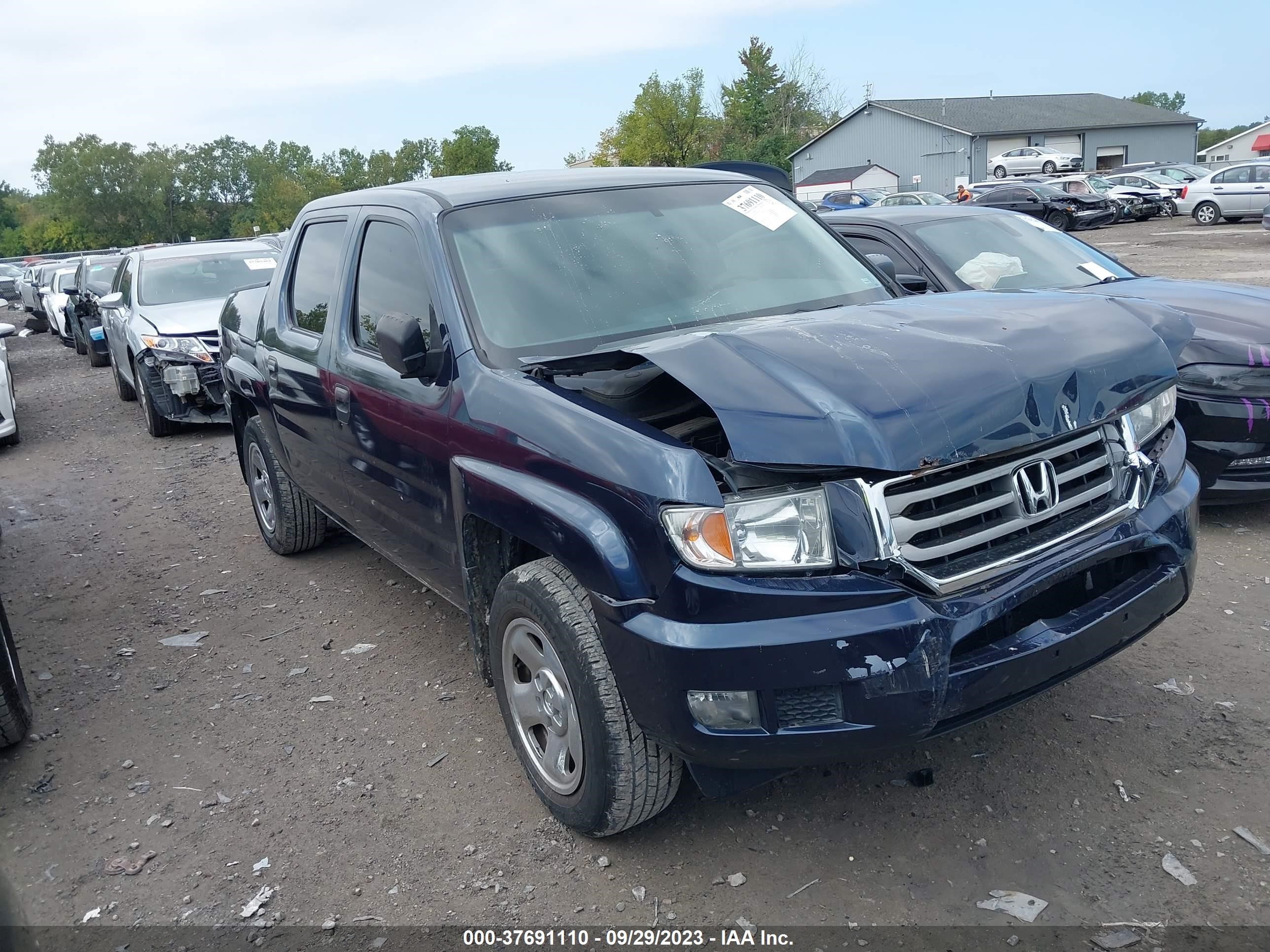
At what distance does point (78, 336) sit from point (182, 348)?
36.4ft

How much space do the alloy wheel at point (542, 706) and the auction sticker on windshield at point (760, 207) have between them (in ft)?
6.62

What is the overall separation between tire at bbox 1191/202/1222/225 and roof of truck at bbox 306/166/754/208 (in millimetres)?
28507

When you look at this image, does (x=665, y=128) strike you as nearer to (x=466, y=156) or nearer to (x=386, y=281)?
(x=466, y=156)

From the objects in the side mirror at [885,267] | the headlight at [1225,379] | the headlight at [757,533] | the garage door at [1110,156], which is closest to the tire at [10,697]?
the headlight at [757,533]

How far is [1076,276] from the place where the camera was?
5957 mm

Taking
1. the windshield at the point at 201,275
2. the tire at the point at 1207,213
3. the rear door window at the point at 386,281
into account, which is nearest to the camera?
the rear door window at the point at 386,281

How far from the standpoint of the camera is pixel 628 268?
12.1 ft

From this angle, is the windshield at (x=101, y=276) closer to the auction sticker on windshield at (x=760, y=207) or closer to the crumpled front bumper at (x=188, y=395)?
the crumpled front bumper at (x=188, y=395)

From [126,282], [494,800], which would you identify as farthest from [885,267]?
[126,282]

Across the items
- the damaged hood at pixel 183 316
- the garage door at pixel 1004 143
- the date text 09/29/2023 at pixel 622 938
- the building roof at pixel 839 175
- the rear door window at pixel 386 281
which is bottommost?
the date text 09/29/2023 at pixel 622 938

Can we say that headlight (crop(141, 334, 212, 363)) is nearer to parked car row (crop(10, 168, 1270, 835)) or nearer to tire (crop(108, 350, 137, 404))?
tire (crop(108, 350, 137, 404))

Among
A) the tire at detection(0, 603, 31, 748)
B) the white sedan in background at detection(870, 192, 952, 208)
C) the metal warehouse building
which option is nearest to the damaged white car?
the tire at detection(0, 603, 31, 748)

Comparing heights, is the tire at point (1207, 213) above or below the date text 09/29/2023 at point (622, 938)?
above

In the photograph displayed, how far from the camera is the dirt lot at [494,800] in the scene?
2816 mm
